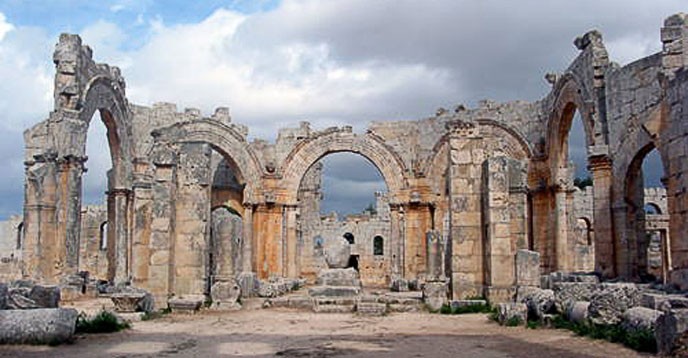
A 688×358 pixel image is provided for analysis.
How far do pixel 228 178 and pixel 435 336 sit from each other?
1800 centimetres

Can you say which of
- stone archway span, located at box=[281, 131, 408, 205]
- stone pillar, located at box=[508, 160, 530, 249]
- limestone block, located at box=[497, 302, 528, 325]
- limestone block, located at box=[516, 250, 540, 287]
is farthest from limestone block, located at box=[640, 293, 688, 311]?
stone archway span, located at box=[281, 131, 408, 205]

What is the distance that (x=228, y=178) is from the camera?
86.7ft

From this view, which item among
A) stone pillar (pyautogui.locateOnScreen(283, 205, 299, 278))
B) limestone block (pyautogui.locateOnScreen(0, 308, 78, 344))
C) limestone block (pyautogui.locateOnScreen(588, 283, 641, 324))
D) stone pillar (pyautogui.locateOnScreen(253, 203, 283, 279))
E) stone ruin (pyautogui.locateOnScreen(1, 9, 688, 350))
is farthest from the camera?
stone pillar (pyautogui.locateOnScreen(283, 205, 299, 278))

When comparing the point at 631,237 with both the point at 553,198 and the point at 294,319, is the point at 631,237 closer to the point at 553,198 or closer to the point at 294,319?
the point at 553,198

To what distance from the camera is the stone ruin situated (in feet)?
44.9

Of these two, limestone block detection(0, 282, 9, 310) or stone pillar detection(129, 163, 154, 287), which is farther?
stone pillar detection(129, 163, 154, 287)

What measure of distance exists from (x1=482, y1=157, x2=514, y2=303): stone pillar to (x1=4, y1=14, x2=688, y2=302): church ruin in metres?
0.03

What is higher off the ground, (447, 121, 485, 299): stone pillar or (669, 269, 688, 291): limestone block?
(447, 121, 485, 299): stone pillar

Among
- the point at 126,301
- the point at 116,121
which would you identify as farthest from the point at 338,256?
Answer: the point at 116,121

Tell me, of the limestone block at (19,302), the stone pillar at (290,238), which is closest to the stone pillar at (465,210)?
the limestone block at (19,302)

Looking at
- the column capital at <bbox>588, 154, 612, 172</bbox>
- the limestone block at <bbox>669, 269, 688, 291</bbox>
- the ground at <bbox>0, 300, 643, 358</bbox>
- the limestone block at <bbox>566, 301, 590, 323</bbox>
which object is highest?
the column capital at <bbox>588, 154, 612, 172</bbox>

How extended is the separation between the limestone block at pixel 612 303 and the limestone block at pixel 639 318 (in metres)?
0.24

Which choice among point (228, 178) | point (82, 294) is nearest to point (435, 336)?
point (82, 294)

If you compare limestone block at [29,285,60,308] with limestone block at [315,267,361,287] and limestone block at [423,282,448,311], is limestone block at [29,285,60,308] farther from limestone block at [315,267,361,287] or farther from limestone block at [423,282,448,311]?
limestone block at [315,267,361,287]
